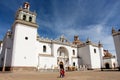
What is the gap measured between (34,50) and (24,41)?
8.76 feet

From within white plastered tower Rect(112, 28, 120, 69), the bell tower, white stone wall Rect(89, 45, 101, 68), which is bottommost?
white stone wall Rect(89, 45, 101, 68)

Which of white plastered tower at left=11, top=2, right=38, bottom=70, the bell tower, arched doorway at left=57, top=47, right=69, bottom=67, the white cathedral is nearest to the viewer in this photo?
white plastered tower at left=11, top=2, right=38, bottom=70

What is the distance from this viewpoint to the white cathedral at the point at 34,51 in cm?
1983

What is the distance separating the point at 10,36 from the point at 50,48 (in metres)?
9.71

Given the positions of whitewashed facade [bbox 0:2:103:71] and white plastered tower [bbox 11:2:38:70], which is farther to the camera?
whitewashed facade [bbox 0:2:103:71]

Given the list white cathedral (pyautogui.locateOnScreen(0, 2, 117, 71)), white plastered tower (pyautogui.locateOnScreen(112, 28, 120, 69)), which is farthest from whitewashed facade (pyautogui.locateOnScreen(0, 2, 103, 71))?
white plastered tower (pyautogui.locateOnScreen(112, 28, 120, 69))

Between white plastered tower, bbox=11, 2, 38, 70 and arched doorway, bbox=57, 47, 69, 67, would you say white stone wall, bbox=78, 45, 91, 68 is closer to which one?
arched doorway, bbox=57, 47, 69, 67

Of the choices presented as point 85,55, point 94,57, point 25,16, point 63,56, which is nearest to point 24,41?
point 25,16

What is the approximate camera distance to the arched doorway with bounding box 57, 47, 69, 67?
2856 cm

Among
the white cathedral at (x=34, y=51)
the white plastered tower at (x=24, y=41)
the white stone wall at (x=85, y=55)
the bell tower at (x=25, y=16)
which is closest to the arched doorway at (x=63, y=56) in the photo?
the white cathedral at (x=34, y=51)

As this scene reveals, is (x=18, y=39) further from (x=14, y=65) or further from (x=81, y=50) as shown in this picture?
(x=81, y=50)

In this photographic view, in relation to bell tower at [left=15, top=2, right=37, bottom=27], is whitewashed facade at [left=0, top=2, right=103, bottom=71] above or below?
below

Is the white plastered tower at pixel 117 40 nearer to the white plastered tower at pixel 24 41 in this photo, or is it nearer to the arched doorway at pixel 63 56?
the arched doorway at pixel 63 56

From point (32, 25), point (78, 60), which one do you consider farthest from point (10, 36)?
point (78, 60)
